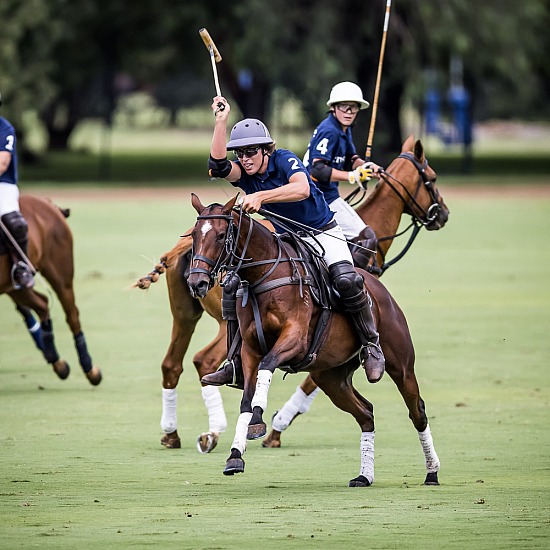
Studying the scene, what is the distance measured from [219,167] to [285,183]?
0.46m

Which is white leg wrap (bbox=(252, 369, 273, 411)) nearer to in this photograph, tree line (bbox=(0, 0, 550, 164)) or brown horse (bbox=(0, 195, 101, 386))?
brown horse (bbox=(0, 195, 101, 386))

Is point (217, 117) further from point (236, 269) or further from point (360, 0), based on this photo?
point (360, 0)

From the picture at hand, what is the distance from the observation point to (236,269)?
8461 millimetres

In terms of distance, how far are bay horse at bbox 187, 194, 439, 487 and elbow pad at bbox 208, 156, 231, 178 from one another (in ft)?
1.06

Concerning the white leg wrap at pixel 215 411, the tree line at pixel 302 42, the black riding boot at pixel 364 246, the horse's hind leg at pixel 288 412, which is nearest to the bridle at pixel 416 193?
the black riding boot at pixel 364 246

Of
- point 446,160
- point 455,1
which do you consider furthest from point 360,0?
point 446,160

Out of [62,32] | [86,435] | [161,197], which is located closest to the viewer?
[86,435]

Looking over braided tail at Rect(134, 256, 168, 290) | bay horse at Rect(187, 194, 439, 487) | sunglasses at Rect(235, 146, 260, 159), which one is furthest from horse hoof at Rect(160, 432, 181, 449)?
sunglasses at Rect(235, 146, 260, 159)

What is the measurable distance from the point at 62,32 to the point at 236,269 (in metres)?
36.5

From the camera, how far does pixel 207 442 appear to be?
1052 centimetres

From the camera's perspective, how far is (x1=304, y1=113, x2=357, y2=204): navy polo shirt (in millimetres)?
11656

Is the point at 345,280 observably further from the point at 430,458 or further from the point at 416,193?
the point at 416,193

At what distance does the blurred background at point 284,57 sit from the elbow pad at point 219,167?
98.6 feet

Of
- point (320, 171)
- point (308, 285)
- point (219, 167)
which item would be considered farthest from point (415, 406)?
point (320, 171)
